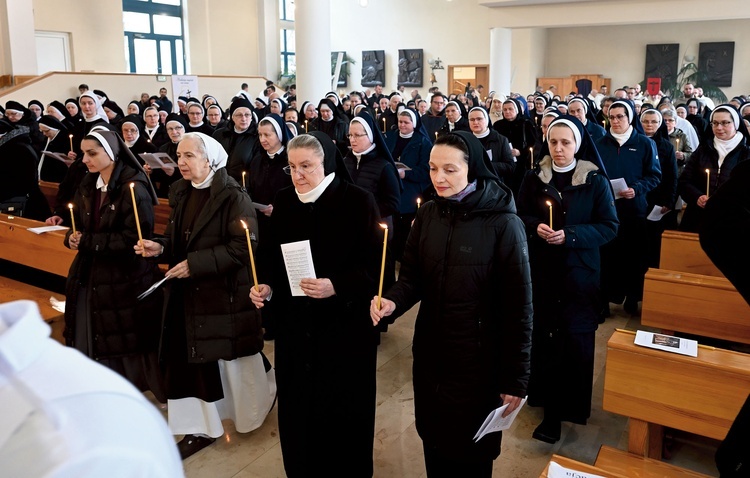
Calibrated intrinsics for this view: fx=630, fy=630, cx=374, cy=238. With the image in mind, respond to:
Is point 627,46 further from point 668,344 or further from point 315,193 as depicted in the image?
point 315,193

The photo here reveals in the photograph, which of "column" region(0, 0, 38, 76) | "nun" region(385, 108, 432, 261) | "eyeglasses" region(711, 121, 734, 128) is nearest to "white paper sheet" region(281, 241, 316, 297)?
"nun" region(385, 108, 432, 261)

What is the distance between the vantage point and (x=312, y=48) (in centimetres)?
1329

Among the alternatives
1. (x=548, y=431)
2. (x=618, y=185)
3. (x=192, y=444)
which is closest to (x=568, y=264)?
(x=548, y=431)

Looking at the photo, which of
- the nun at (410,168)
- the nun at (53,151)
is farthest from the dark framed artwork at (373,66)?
the nun at (410,168)

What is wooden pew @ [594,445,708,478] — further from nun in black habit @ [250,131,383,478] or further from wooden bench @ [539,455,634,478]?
nun in black habit @ [250,131,383,478]

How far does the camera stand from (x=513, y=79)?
77.4 feet

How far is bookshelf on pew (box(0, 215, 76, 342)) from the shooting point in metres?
4.60

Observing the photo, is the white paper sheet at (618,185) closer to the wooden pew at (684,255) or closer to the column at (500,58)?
the wooden pew at (684,255)

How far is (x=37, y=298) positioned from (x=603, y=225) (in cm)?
408

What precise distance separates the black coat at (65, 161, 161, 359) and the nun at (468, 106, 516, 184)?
399 centimetres

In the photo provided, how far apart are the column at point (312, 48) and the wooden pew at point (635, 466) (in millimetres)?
11731

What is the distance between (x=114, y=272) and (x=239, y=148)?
315 cm

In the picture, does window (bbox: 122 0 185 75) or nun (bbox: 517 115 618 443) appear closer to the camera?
nun (bbox: 517 115 618 443)

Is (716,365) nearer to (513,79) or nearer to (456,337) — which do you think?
(456,337)
